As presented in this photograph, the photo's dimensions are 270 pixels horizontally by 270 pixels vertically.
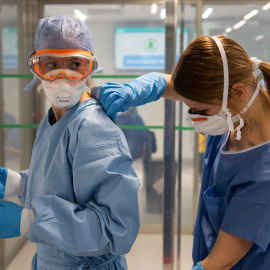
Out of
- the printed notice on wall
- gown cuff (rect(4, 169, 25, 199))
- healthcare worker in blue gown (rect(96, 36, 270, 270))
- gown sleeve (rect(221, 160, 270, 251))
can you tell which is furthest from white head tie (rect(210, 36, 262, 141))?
the printed notice on wall

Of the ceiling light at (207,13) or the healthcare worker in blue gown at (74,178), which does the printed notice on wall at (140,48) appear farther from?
the healthcare worker in blue gown at (74,178)

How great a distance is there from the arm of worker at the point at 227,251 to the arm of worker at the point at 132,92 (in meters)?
0.51

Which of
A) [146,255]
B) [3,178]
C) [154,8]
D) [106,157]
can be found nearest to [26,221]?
[106,157]

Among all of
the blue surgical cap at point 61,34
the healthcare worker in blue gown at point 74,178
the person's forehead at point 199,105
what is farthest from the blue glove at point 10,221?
the person's forehead at point 199,105

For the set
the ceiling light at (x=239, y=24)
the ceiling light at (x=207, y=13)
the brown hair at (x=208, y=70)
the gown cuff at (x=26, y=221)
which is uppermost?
the ceiling light at (x=207, y=13)

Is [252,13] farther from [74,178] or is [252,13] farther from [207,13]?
[74,178]

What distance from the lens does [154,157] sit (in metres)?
2.15

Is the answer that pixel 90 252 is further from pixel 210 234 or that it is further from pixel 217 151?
pixel 217 151

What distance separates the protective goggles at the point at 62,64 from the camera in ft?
3.58

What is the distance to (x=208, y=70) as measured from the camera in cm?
104

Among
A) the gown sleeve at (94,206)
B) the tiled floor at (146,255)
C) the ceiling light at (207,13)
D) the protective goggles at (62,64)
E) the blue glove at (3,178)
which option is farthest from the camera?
the tiled floor at (146,255)

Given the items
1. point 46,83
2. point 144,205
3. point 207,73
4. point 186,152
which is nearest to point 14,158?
point 144,205

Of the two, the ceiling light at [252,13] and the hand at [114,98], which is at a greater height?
the ceiling light at [252,13]

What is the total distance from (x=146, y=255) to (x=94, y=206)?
1.25 metres
